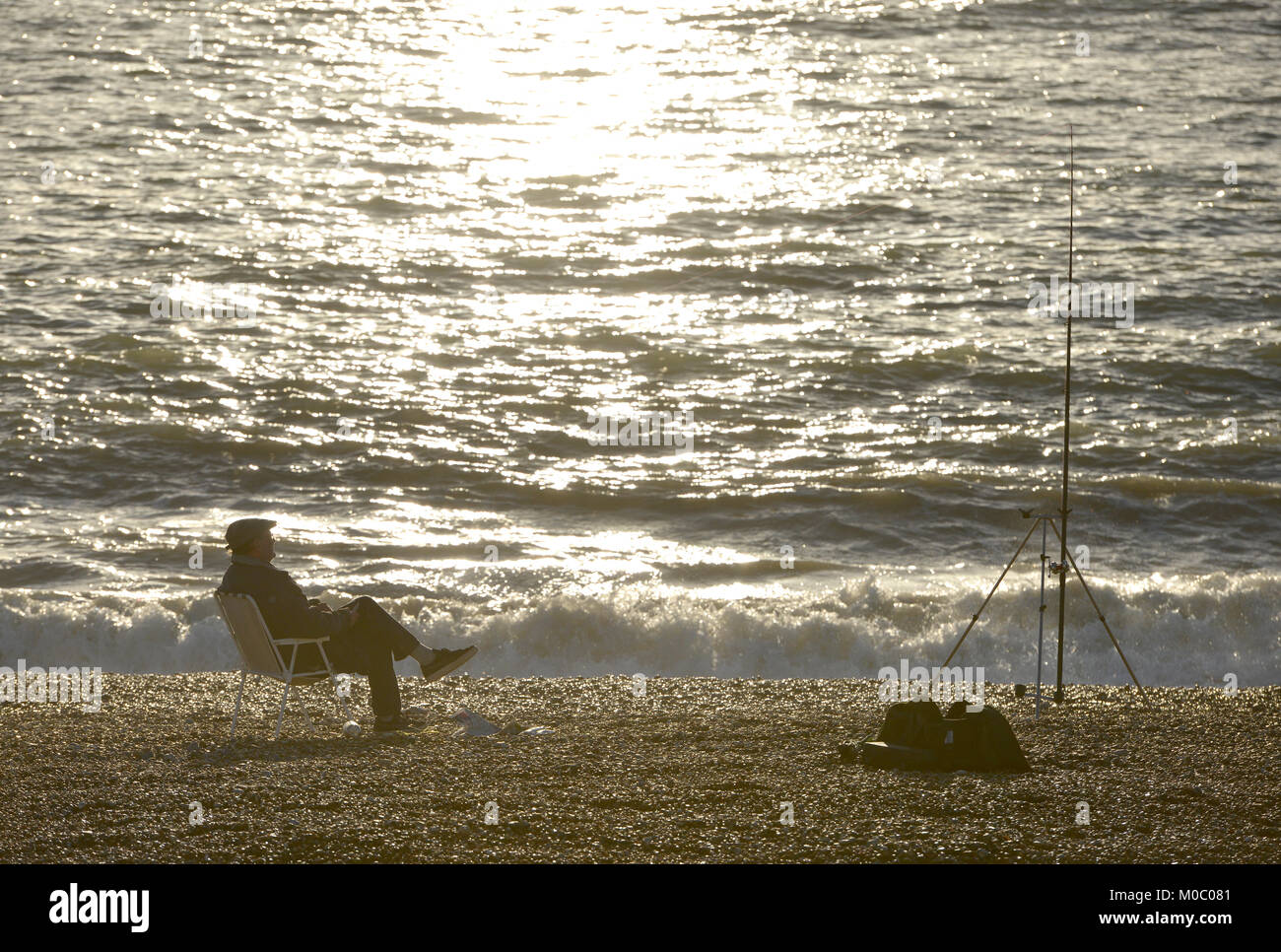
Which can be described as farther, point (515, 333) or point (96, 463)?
point (515, 333)

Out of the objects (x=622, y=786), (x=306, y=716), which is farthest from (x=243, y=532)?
(x=622, y=786)

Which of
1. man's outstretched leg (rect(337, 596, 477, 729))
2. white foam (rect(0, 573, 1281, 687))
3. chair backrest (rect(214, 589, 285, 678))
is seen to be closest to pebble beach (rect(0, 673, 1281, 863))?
man's outstretched leg (rect(337, 596, 477, 729))

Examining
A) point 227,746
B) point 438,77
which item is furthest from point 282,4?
point 227,746

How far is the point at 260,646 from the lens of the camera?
280 inches

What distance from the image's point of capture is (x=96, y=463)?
15.5 meters

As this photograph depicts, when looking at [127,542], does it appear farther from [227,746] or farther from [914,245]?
[914,245]

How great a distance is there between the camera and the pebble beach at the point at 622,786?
5.31 meters

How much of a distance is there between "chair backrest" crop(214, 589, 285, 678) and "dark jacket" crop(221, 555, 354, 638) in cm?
4

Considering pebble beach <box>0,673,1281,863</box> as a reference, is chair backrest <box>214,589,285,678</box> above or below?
above

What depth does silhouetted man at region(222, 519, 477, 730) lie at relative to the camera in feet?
23.3

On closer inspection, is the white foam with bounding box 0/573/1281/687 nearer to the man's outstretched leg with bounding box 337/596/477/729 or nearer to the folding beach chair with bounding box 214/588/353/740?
the man's outstretched leg with bounding box 337/596/477/729

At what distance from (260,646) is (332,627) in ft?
1.11

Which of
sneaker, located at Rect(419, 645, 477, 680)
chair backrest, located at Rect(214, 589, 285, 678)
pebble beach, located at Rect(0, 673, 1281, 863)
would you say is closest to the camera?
pebble beach, located at Rect(0, 673, 1281, 863)

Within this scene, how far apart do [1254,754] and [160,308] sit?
1656 cm
